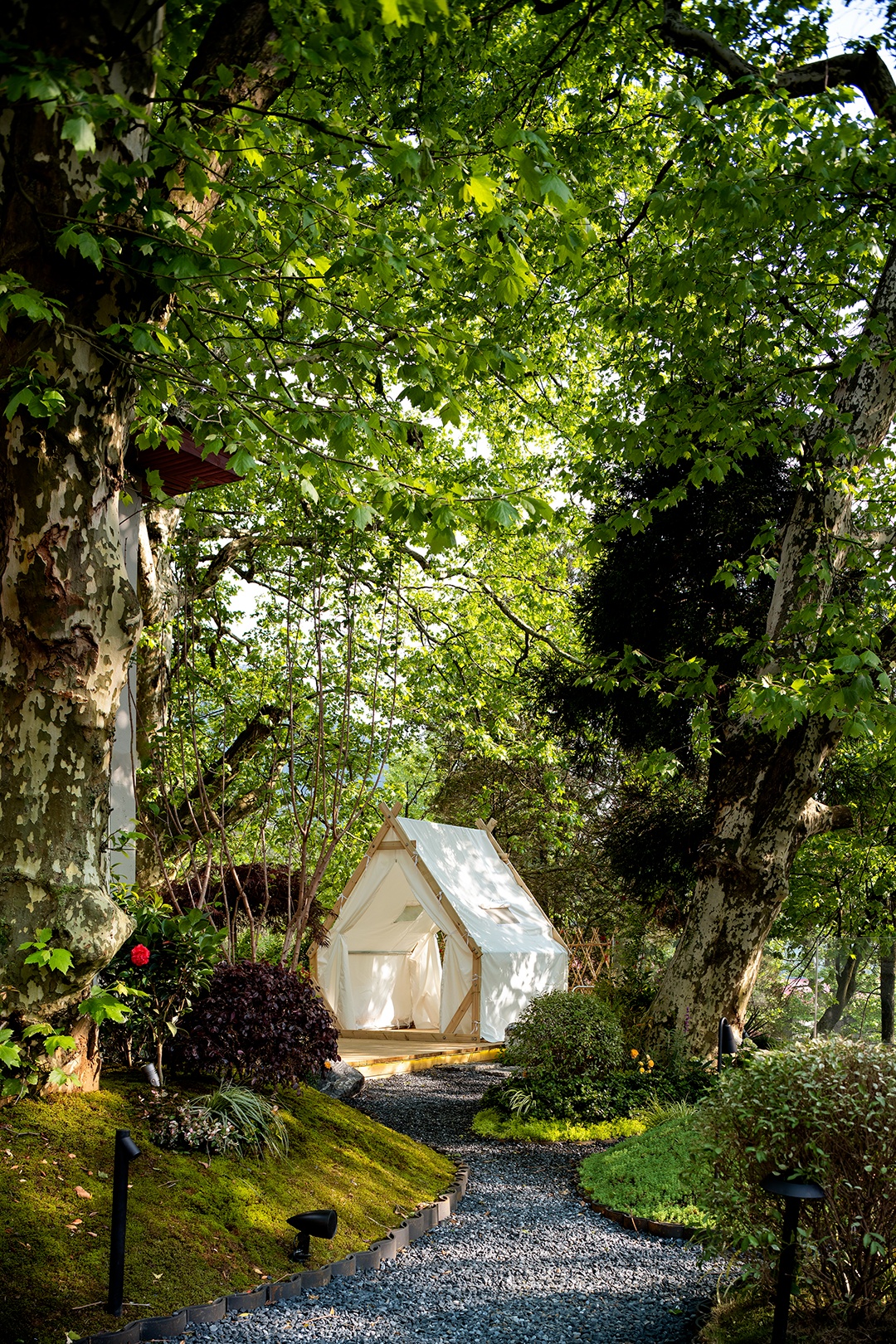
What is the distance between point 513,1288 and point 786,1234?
5.92 feet

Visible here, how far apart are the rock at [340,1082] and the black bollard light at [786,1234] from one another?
4998mm

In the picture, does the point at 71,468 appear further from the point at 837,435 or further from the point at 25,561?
the point at 837,435

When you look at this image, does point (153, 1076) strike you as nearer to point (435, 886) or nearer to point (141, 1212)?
point (141, 1212)

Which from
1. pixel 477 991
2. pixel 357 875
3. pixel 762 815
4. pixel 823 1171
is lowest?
pixel 477 991

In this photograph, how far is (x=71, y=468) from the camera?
4059mm

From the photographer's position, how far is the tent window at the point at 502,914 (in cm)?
1305

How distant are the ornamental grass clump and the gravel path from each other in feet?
1.99

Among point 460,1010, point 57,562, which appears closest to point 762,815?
point 460,1010

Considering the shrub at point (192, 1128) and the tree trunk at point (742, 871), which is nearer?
the shrub at point (192, 1128)

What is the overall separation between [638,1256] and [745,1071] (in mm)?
1793

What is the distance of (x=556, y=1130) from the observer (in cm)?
811

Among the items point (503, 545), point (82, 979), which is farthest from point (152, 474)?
point (503, 545)

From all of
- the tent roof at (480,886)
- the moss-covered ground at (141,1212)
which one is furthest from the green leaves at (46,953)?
the tent roof at (480,886)

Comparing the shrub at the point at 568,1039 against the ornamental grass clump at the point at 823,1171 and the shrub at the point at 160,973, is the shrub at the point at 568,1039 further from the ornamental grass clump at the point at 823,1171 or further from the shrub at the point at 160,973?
the ornamental grass clump at the point at 823,1171
